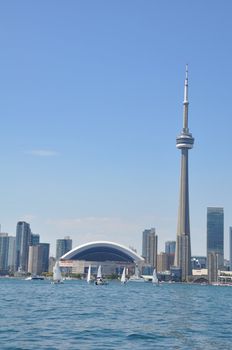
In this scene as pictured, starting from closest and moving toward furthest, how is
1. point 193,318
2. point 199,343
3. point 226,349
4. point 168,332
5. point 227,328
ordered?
point 226,349
point 199,343
point 168,332
point 227,328
point 193,318

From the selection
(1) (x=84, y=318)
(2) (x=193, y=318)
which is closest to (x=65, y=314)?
(1) (x=84, y=318)

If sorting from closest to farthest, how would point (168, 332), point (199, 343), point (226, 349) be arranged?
point (226, 349), point (199, 343), point (168, 332)

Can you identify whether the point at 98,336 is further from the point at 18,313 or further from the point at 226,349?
the point at 18,313

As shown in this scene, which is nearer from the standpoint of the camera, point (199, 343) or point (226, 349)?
point (226, 349)

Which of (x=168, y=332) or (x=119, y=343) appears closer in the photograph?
(x=119, y=343)

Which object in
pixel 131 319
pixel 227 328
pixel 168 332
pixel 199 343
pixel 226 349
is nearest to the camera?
pixel 226 349

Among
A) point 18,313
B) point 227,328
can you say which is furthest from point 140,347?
point 18,313

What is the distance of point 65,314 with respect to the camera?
52938mm

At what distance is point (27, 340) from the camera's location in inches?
1379

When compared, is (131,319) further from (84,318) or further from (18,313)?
(18,313)

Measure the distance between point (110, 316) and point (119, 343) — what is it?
16.9 metres

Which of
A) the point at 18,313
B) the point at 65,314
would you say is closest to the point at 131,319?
the point at 65,314

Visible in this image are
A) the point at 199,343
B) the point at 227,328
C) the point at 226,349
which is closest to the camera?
the point at 226,349

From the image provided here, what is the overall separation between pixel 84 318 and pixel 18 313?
7051 mm
